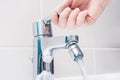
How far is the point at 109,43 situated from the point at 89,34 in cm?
12

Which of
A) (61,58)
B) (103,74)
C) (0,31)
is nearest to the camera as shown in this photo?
(0,31)

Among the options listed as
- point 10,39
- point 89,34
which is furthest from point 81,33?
point 10,39

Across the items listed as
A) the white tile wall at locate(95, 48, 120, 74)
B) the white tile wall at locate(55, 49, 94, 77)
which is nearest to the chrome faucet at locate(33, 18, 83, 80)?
the white tile wall at locate(55, 49, 94, 77)

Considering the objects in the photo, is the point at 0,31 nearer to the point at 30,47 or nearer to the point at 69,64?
the point at 30,47

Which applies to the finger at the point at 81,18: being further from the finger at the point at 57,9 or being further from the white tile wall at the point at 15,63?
the white tile wall at the point at 15,63

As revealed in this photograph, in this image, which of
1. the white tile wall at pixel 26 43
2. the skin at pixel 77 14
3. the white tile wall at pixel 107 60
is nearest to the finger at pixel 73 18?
the skin at pixel 77 14

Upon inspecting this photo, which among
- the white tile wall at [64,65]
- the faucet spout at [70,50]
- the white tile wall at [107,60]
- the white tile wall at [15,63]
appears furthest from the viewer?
the white tile wall at [107,60]

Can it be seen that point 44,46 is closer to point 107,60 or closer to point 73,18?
point 73,18

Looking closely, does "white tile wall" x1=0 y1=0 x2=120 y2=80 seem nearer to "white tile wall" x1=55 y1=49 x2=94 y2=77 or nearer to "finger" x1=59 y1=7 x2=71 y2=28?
"white tile wall" x1=55 y1=49 x2=94 y2=77

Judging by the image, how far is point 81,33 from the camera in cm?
71

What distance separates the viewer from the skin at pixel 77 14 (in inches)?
19.6

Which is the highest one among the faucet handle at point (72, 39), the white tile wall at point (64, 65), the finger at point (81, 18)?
the finger at point (81, 18)

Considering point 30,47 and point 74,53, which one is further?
point 30,47

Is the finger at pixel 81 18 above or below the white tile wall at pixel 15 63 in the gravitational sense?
above
